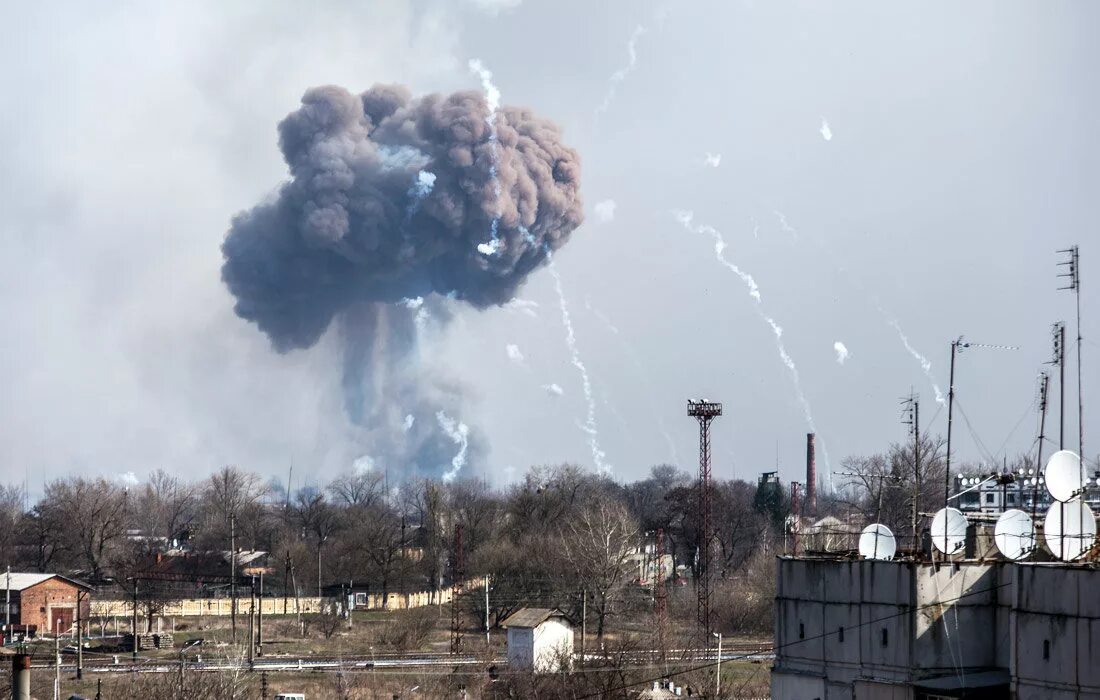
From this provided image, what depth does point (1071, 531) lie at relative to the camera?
916 inches

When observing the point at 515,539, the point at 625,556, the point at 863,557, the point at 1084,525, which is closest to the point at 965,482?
the point at 625,556

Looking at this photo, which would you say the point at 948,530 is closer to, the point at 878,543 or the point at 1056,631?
the point at 878,543

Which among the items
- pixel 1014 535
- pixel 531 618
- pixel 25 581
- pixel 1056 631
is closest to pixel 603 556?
pixel 531 618

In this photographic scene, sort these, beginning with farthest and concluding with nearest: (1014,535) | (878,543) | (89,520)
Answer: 1. (89,520)
2. (878,543)
3. (1014,535)

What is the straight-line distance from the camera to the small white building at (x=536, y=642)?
46188 mm

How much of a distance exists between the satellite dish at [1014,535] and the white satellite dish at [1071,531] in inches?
60.3

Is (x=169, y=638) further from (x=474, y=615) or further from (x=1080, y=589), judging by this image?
(x=1080, y=589)

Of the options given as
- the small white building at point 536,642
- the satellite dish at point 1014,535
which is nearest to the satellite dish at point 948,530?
the satellite dish at point 1014,535

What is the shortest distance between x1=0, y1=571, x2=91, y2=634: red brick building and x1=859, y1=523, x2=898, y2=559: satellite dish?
132 ft

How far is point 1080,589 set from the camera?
21.4 meters

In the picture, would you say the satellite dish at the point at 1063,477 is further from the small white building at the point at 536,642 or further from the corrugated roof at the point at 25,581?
the corrugated roof at the point at 25,581

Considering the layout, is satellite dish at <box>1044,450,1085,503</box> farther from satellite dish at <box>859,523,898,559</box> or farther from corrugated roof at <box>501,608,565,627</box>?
corrugated roof at <box>501,608,565,627</box>

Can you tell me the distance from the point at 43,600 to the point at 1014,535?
152 ft

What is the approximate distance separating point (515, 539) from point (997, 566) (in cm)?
6045
